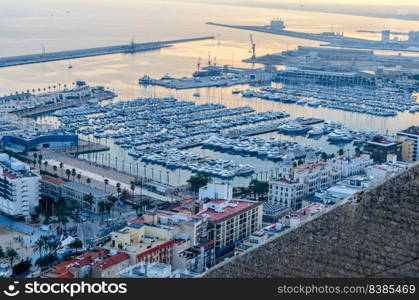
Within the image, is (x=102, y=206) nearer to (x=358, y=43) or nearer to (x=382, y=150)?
(x=382, y=150)

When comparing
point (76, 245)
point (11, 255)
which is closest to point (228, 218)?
point (76, 245)

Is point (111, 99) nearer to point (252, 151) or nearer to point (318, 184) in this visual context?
point (252, 151)

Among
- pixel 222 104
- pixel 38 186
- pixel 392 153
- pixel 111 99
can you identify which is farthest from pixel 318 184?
pixel 111 99

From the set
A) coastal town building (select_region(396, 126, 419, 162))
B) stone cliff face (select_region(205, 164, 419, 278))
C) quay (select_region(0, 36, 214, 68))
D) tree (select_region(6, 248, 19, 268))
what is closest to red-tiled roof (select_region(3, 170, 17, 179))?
tree (select_region(6, 248, 19, 268))

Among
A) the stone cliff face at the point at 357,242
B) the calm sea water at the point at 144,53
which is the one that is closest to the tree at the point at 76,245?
the calm sea water at the point at 144,53

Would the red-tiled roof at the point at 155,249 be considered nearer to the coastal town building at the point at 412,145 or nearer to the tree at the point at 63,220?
the tree at the point at 63,220
